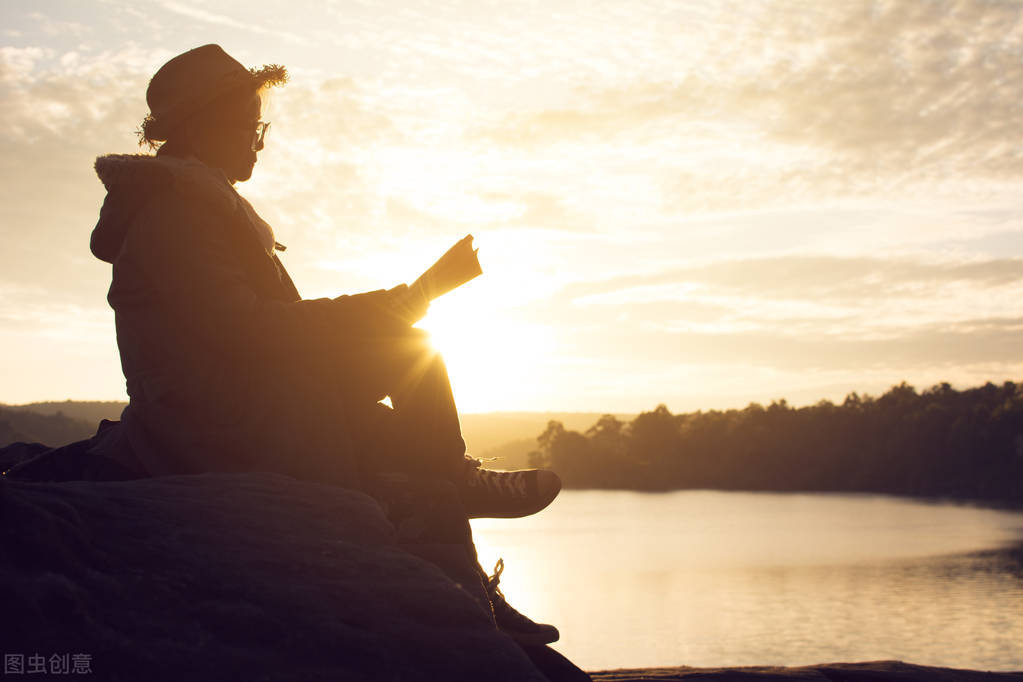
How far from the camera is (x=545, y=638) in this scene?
364cm

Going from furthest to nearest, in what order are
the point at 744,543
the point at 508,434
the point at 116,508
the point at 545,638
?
the point at 508,434 < the point at 744,543 < the point at 545,638 < the point at 116,508

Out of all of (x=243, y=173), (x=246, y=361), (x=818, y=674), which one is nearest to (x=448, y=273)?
(x=246, y=361)

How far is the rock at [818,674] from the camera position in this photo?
14.0 feet

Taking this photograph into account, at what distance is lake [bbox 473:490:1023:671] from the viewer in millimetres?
37281

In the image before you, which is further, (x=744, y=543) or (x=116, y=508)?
(x=744, y=543)

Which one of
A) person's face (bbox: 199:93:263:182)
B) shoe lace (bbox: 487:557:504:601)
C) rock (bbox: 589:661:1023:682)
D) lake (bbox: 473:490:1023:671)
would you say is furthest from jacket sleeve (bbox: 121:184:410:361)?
lake (bbox: 473:490:1023:671)

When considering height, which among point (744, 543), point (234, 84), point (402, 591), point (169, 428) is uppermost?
point (234, 84)

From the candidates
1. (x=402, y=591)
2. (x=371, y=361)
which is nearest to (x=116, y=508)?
(x=402, y=591)

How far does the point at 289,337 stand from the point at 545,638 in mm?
1561

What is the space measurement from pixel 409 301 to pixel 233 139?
3.75 feet

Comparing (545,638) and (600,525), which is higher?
(545,638)

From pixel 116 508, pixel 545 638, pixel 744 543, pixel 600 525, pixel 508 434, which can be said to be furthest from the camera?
pixel 508 434

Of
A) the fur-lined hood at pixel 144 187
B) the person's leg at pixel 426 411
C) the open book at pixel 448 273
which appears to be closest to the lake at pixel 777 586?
the person's leg at pixel 426 411

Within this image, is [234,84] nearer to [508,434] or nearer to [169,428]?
[169,428]
